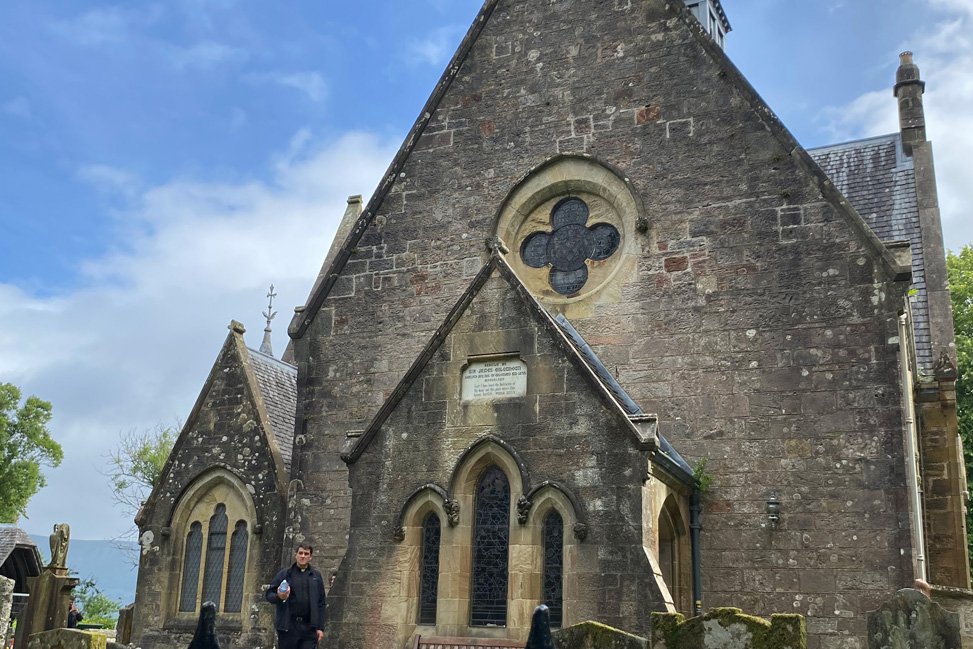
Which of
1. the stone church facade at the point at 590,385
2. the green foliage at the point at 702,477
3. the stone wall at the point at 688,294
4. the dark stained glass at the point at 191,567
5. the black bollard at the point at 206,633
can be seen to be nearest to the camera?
the black bollard at the point at 206,633

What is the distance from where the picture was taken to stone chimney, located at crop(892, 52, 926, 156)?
21172 millimetres

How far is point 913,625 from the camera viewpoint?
8.62 metres

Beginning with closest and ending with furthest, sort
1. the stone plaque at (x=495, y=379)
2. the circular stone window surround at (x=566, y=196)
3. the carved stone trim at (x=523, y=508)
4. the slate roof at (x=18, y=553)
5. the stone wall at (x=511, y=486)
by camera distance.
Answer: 1. the stone wall at (x=511, y=486)
2. the carved stone trim at (x=523, y=508)
3. the stone plaque at (x=495, y=379)
4. the circular stone window surround at (x=566, y=196)
5. the slate roof at (x=18, y=553)

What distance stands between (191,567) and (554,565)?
8.91 metres

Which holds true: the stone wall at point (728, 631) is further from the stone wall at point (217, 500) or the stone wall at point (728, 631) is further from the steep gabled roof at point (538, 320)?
the stone wall at point (217, 500)

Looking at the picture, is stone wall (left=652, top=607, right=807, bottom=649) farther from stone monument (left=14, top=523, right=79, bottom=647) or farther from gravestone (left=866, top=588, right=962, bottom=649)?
stone monument (left=14, top=523, right=79, bottom=647)

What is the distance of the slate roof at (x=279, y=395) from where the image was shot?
19.1 m

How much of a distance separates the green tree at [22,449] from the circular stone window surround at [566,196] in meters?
39.1

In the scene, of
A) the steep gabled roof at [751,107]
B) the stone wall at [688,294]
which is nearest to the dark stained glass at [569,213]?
the stone wall at [688,294]

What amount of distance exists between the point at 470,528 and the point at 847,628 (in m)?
5.10

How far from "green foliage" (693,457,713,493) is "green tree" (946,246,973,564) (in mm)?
18699

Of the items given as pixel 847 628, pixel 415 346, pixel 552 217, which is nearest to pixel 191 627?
pixel 415 346

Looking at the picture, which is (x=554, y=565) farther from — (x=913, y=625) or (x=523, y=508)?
(x=913, y=625)

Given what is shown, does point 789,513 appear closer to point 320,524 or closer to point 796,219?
point 796,219
